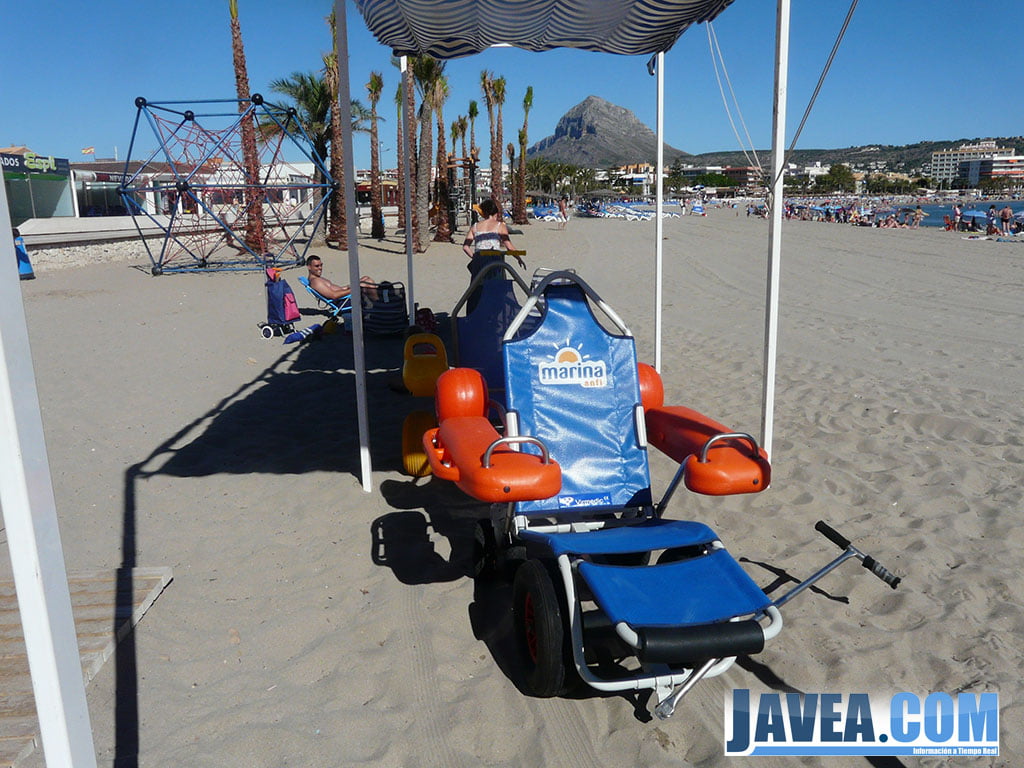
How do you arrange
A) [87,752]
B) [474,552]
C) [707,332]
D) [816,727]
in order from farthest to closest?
[707,332]
[474,552]
[816,727]
[87,752]

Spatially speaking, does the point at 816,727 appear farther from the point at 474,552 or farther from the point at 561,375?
the point at 561,375

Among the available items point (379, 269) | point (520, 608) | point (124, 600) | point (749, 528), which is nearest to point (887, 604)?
point (749, 528)

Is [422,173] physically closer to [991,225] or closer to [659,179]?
[659,179]

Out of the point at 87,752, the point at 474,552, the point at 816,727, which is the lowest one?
the point at 816,727

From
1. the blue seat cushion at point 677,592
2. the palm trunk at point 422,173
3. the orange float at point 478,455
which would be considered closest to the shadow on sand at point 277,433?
the orange float at point 478,455

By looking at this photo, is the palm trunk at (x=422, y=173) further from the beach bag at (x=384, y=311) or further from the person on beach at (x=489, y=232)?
the person on beach at (x=489, y=232)

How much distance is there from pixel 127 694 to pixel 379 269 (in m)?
15.8

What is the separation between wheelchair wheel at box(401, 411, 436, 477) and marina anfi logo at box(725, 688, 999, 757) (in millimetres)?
2682

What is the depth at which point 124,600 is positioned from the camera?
11.8ft

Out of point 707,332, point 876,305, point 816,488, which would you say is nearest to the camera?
point 816,488

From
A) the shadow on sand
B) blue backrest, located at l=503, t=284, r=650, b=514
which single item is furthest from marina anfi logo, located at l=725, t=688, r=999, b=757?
the shadow on sand

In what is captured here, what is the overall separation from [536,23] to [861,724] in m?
4.82

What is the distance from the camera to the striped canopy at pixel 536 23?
16.3 feet

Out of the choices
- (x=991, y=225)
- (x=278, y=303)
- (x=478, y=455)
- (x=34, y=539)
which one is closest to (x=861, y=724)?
(x=478, y=455)
